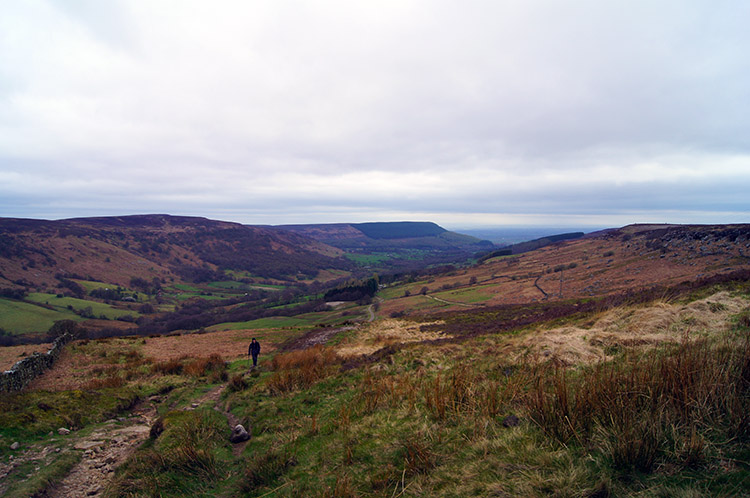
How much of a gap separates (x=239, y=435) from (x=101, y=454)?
306 cm

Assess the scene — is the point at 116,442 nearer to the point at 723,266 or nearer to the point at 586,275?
the point at 723,266

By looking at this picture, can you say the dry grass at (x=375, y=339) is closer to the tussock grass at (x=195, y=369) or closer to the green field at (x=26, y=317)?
the tussock grass at (x=195, y=369)

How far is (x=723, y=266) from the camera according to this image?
3369 cm

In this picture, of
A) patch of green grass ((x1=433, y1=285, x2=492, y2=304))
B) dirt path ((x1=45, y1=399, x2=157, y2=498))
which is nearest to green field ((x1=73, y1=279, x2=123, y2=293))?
patch of green grass ((x1=433, y1=285, x2=492, y2=304))

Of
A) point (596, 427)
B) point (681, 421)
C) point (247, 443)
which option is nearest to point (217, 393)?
point (247, 443)

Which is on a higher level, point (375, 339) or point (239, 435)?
point (239, 435)

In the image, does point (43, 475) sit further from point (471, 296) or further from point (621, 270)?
point (621, 270)

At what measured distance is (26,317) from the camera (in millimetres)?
75750

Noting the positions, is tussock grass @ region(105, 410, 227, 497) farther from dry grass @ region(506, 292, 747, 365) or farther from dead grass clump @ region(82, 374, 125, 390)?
dead grass clump @ region(82, 374, 125, 390)

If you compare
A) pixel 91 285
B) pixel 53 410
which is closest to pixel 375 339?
pixel 53 410

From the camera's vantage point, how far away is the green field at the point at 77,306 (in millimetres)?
92625

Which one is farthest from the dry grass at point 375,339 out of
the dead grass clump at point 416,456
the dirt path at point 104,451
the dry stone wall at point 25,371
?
the dry stone wall at point 25,371

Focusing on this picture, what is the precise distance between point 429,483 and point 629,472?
228cm

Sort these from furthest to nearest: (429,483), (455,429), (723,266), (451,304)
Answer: (451,304) → (723,266) → (455,429) → (429,483)
